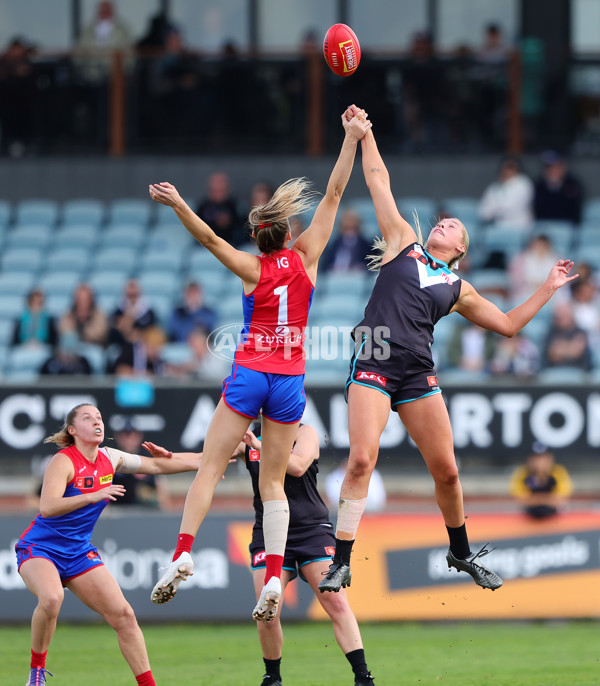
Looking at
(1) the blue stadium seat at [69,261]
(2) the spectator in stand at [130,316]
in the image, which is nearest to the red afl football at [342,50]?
(2) the spectator in stand at [130,316]

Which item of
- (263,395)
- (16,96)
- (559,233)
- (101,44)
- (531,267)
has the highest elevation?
(101,44)

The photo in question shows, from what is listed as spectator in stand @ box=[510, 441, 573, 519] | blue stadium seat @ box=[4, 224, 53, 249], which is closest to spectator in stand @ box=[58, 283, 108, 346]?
blue stadium seat @ box=[4, 224, 53, 249]

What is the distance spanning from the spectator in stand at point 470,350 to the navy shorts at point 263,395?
23.4ft

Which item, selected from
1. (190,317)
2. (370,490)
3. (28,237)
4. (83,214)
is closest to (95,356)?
(190,317)

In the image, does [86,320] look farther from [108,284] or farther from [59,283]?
[59,283]

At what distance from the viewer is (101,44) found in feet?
63.7

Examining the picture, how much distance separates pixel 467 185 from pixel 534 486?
613cm

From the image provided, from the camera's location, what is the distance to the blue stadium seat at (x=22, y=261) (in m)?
17.7

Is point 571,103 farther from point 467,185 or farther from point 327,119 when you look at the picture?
point 327,119

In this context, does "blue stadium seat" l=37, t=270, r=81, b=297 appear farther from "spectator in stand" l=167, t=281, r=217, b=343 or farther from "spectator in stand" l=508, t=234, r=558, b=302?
"spectator in stand" l=508, t=234, r=558, b=302

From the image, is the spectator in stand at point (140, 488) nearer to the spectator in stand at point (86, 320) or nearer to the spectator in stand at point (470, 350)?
the spectator in stand at point (86, 320)

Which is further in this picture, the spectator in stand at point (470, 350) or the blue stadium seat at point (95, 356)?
the blue stadium seat at point (95, 356)

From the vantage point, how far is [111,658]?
11883 millimetres

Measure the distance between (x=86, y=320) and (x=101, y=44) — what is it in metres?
5.69
